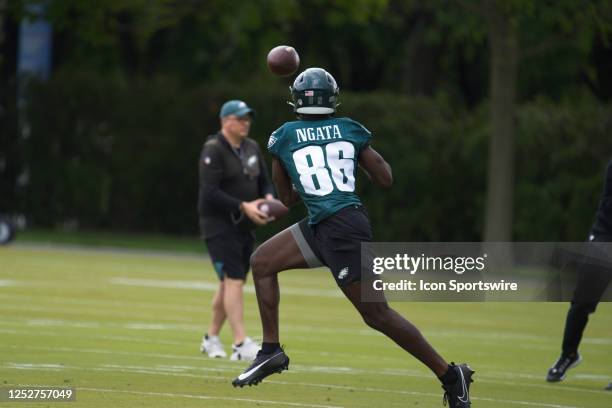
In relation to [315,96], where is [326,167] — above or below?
below

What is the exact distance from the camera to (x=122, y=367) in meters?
12.1

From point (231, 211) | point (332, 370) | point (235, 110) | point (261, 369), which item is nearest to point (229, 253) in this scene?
point (231, 211)

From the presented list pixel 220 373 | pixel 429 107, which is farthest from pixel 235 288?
pixel 429 107

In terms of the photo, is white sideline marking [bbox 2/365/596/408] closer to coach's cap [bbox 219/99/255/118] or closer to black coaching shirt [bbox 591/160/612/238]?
black coaching shirt [bbox 591/160/612/238]

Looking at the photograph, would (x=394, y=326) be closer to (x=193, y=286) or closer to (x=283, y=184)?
(x=283, y=184)

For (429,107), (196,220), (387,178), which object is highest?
(387,178)

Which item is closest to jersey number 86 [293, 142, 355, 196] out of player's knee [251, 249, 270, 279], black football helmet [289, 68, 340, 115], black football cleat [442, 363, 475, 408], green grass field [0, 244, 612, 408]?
black football helmet [289, 68, 340, 115]

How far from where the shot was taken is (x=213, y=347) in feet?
44.5

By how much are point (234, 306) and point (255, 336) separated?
228 centimetres

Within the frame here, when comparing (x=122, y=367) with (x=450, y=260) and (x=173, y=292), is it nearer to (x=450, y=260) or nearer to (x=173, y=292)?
(x=450, y=260)

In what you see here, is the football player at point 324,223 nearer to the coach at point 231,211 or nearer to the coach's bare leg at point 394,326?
the coach's bare leg at point 394,326

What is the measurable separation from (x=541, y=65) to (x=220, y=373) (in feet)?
95.5

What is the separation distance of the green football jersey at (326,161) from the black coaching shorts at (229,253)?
12.3ft

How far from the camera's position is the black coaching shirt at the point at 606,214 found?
12.0 m
